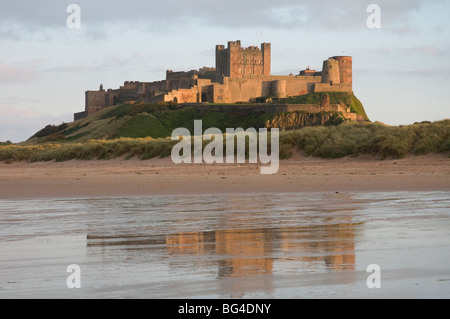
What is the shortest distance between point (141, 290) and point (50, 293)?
639 millimetres

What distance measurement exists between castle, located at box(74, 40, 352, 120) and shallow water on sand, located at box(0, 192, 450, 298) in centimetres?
7305

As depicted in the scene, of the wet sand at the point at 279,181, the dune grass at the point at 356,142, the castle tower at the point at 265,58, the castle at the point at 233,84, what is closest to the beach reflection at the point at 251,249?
the wet sand at the point at 279,181

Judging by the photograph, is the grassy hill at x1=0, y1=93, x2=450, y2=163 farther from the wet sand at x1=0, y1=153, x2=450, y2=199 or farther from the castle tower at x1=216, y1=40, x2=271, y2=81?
the castle tower at x1=216, y1=40, x2=271, y2=81

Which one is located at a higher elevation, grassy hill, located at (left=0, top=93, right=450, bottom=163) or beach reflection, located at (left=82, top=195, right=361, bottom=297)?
grassy hill, located at (left=0, top=93, right=450, bottom=163)

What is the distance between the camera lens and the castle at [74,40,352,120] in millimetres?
88375

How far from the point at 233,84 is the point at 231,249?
278 feet

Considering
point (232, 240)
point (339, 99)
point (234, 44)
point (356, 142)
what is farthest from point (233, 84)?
point (232, 240)

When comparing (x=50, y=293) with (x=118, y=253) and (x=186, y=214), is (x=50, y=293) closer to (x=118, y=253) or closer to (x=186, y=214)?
(x=118, y=253)

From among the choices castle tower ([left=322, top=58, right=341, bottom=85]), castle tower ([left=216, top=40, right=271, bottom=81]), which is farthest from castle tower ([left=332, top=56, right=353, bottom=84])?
castle tower ([left=216, top=40, right=271, bottom=81])

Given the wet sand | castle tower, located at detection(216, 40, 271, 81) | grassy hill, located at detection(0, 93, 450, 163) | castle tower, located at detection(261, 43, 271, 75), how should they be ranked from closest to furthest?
the wet sand
grassy hill, located at detection(0, 93, 450, 163)
castle tower, located at detection(216, 40, 271, 81)
castle tower, located at detection(261, 43, 271, 75)

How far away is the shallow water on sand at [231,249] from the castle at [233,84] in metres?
73.1

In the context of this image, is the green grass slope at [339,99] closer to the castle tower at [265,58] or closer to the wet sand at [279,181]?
the castle tower at [265,58]

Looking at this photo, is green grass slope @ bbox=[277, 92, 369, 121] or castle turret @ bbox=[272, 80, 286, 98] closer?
green grass slope @ bbox=[277, 92, 369, 121]

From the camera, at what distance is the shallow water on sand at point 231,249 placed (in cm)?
477
